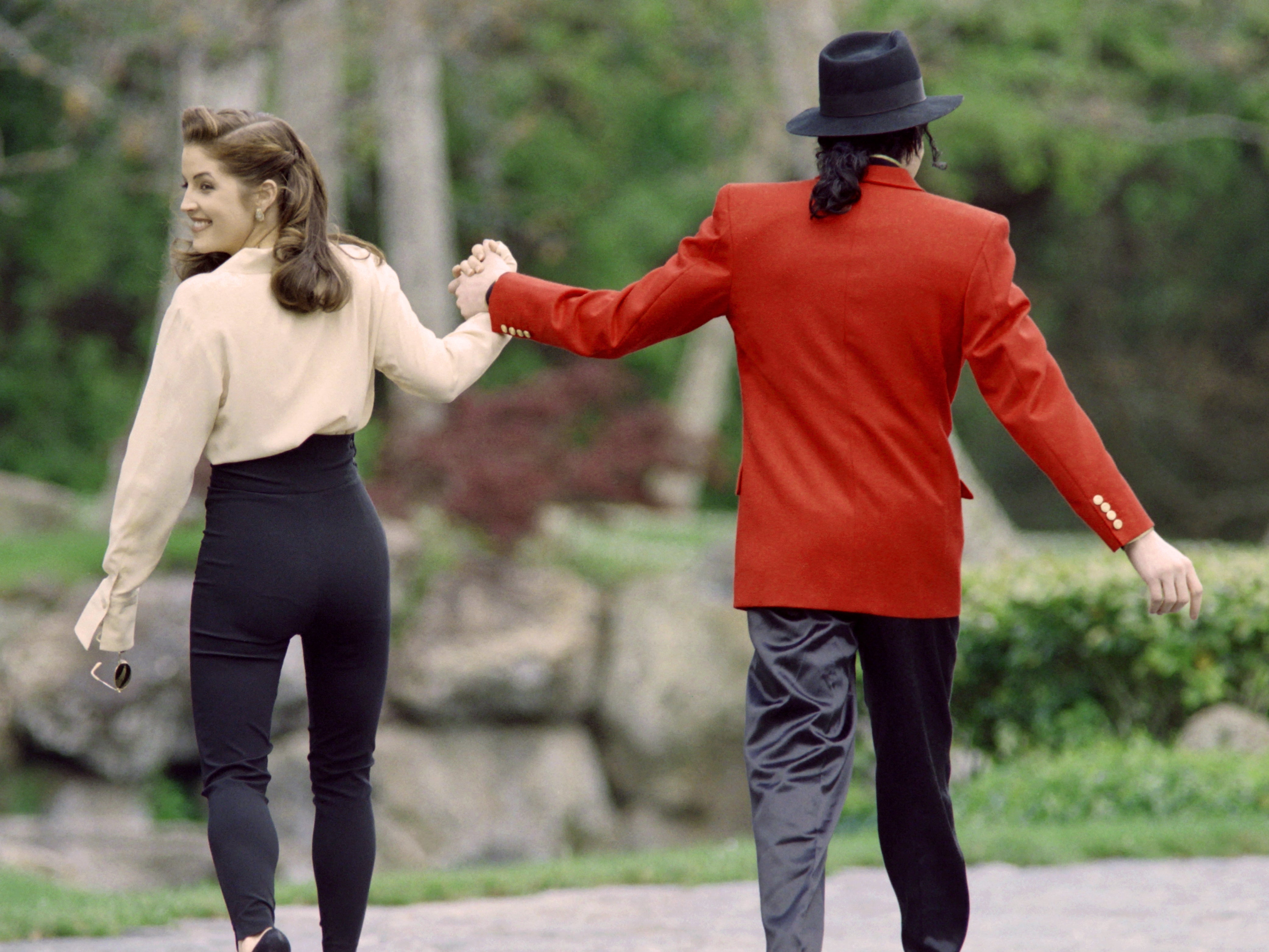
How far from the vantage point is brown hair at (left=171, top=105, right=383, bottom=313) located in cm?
297

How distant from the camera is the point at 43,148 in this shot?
51.3ft

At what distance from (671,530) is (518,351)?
263 inches

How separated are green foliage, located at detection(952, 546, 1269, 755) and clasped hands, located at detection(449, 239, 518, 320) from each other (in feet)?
11.7

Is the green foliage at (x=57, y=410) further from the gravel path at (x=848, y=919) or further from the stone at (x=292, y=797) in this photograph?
the gravel path at (x=848, y=919)

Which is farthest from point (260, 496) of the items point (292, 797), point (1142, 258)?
point (1142, 258)

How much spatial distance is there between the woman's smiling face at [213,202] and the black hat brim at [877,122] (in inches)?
40.8

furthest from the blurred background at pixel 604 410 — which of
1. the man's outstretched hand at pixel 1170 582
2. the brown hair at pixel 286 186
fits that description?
the man's outstretched hand at pixel 1170 582

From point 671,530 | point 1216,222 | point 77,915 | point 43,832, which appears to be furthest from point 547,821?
point 1216,222

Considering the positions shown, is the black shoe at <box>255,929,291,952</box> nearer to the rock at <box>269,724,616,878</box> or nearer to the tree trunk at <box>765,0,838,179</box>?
the rock at <box>269,724,616,878</box>

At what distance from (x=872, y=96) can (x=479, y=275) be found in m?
0.92

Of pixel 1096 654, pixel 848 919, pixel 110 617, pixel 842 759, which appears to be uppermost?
pixel 110 617

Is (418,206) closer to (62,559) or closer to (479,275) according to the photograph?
(62,559)

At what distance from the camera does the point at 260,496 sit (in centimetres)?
299

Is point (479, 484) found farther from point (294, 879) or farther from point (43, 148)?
point (43, 148)
